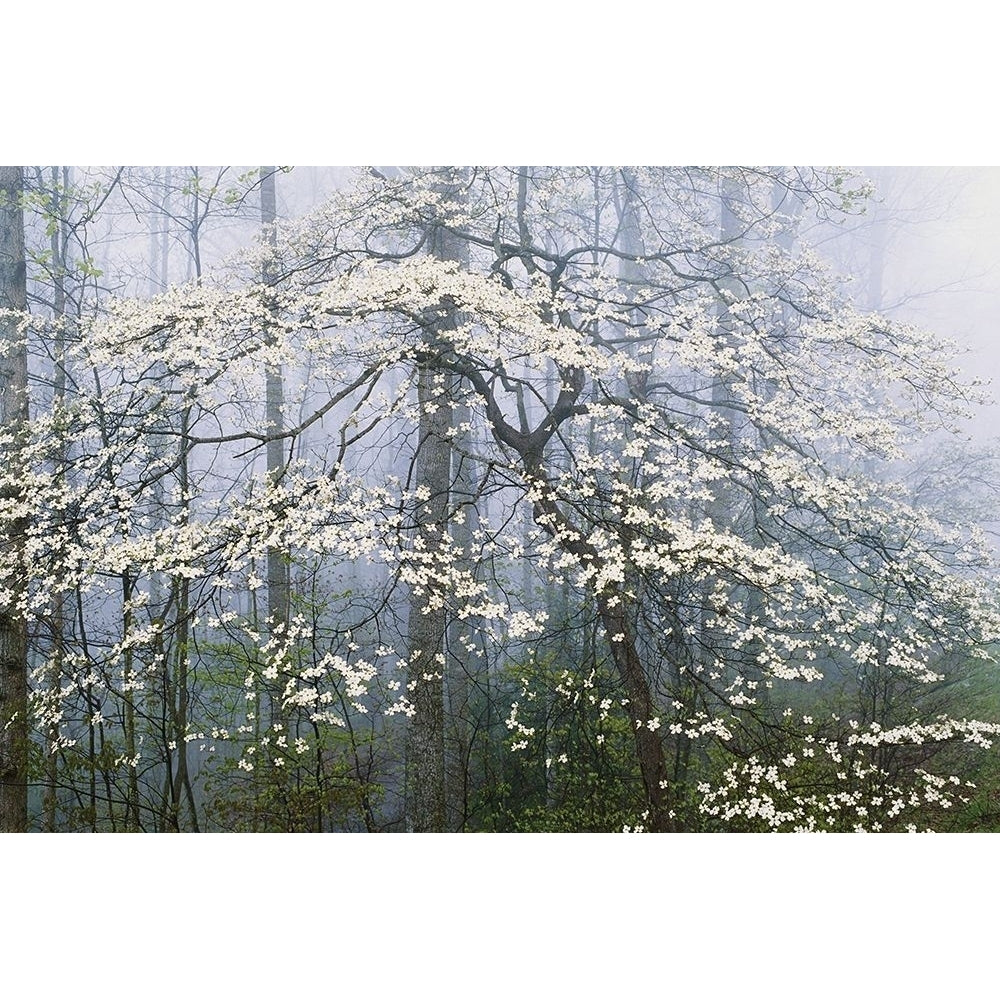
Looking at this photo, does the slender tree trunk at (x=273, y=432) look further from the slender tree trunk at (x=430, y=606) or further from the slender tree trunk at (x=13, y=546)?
the slender tree trunk at (x=13, y=546)

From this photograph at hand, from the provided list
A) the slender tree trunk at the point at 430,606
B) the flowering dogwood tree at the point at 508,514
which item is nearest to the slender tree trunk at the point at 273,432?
the flowering dogwood tree at the point at 508,514

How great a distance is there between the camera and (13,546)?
3150mm

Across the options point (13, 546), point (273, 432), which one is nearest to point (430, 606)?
point (273, 432)

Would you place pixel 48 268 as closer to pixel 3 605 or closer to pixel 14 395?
pixel 14 395

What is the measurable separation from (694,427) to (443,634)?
1.31m

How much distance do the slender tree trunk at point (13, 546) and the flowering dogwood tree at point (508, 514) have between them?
3.0 inches

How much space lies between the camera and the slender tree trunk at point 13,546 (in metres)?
3.18

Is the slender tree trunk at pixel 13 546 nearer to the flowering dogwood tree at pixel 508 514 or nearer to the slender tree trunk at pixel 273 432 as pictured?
the flowering dogwood tree at pixel 508 514

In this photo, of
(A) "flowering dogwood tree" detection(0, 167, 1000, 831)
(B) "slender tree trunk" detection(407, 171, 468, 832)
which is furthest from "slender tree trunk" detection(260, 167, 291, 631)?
(B) "slender tree trunk" detection(407, 171, 468, 832)

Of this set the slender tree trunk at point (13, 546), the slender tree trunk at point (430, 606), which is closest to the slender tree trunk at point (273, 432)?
the slender tree trunk at point (430, 606)

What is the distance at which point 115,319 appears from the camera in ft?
10.8

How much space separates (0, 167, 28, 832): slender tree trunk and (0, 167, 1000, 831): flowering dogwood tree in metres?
0.08

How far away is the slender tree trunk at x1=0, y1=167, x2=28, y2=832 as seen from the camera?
3.18m

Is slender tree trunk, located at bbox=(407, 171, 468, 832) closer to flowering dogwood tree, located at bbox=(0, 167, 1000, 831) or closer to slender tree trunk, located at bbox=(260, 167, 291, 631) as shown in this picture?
flowering dogwood tree, located at bbox=(0, 167, 1000, 831)
